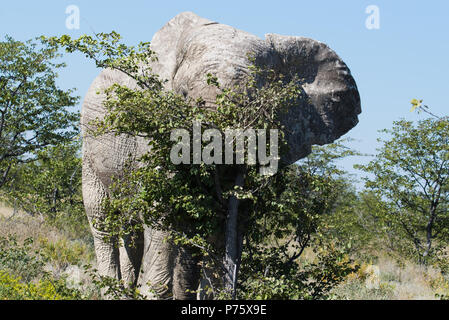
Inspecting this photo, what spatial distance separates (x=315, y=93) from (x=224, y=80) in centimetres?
122

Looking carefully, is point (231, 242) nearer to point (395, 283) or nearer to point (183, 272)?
point (183, 272)

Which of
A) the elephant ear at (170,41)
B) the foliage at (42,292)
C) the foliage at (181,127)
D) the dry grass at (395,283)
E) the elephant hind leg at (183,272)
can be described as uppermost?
the elephant ear at (170,41)

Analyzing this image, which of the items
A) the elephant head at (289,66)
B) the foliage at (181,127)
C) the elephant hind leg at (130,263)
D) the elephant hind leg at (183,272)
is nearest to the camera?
the foliage at (181,127)

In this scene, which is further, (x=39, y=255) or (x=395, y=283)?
(x=395, y=283)

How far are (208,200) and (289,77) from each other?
1358mm

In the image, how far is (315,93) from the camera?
5.34 m

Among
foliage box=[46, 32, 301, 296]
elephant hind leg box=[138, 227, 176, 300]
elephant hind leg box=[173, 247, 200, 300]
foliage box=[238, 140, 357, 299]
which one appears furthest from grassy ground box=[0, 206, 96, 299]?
foliage box=[238, 140, 357, 299]

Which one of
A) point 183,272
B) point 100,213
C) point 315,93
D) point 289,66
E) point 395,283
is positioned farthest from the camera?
point 395,283

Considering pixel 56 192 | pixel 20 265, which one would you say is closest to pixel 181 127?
pixel 20 265

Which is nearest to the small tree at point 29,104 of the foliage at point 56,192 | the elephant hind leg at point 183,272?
the foliage at point 56,192

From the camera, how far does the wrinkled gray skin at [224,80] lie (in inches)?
180

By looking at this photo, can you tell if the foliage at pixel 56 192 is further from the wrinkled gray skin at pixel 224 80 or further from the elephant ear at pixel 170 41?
the elephant ear at pixel 170 41

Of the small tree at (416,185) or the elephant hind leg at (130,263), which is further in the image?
the small tree at (416,185)

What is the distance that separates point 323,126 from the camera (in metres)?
5.39
